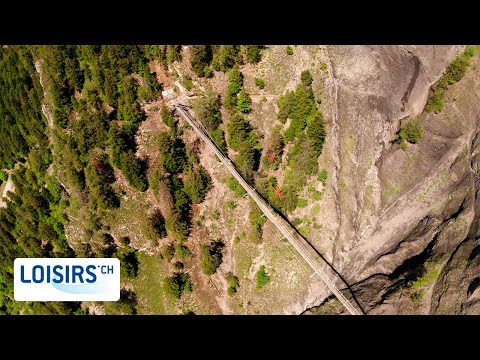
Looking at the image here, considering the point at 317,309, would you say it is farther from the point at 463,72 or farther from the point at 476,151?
the point at 463,72

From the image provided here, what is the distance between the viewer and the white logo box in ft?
89.5

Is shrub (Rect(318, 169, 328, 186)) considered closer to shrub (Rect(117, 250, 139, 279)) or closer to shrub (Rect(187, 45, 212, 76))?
shrub (Rect(187, 45, 212, 76))

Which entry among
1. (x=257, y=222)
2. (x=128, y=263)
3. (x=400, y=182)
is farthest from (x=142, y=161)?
(x=400, y=182)

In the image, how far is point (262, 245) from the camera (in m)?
33.5

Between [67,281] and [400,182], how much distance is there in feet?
87.2

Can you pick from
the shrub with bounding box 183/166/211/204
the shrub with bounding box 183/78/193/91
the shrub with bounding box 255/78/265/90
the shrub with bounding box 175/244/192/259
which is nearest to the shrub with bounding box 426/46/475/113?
the shrub with bounding box 255/78/265/90

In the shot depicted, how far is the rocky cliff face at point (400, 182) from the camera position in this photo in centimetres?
3002

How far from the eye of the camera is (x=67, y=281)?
2772cm

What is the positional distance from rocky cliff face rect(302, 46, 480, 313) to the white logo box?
1689 centimetres

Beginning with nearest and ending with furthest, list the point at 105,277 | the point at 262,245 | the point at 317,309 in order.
→ 1. the point at 105,277
2. the point at 317,309
3. the point at 262,245

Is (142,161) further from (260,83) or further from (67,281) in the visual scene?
(260,83)

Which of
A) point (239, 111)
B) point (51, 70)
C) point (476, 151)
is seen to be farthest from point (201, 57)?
point (476, 151)

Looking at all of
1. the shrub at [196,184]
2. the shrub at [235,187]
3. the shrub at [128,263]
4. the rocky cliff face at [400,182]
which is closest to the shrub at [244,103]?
the shrub at [235,187]

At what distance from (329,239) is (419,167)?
941 cm
